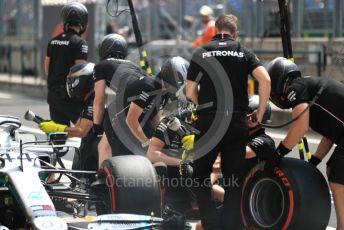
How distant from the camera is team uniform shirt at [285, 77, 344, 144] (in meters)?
6.83

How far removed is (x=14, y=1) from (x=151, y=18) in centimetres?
495

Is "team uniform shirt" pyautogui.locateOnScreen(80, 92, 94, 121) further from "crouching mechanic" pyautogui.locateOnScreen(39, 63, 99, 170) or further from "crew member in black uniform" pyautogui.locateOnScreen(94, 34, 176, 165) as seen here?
"crew member in black uniform" pyautogui.locateOnScreen(94, 34, 176, 165)

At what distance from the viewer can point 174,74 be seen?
762 centimetres

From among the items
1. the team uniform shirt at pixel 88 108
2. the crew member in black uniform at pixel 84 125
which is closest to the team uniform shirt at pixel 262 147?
the crew member in black uniform at pixel 84 125

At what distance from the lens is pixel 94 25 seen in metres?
20.3

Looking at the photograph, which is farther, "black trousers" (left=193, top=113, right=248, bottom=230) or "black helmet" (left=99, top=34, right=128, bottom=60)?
"black helmet" (left=99, top=34, right=128, bottom=60)

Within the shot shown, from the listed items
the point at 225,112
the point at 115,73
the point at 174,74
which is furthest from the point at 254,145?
the point at 115,73

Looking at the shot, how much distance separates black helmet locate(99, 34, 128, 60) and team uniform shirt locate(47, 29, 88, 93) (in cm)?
167

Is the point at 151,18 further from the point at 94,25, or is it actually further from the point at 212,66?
the point at 212,66

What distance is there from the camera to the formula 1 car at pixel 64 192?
607 centimetres

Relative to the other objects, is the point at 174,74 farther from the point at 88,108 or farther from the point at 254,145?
the point at 88,108

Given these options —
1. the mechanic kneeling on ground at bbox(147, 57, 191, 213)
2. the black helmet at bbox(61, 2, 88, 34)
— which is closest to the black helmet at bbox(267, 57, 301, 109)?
the mechanic kneeling on ground at bbox(147, 57, 191, 213)

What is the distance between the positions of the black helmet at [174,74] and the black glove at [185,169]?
70 centimetres

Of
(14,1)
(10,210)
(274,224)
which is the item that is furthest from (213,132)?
(14,1)
